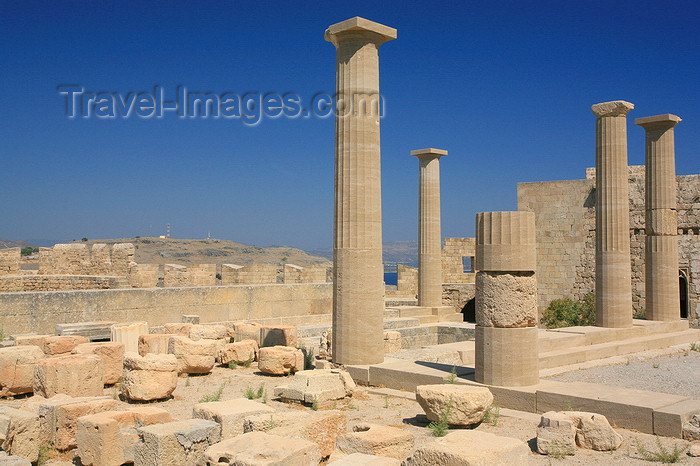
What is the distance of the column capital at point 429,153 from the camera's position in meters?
19.3

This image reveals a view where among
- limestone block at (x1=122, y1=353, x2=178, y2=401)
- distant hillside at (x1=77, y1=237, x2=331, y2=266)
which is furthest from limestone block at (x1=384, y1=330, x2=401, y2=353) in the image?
distant hillside at (x1=77, y1=237, x2=331, y2=266)

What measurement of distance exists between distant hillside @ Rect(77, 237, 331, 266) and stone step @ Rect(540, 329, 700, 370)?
2988cm

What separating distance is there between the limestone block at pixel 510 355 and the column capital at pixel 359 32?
5.05 meters

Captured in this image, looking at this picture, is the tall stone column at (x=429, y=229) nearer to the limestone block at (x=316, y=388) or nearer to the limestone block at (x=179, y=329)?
the limestone block at (x=179, y=329)

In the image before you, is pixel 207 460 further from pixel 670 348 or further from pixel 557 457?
pixel 670 348

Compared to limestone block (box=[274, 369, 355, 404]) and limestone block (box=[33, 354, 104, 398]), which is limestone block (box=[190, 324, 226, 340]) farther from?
limestone block (box=[274, 369, 355, 404])

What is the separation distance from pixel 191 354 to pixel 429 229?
1092cm

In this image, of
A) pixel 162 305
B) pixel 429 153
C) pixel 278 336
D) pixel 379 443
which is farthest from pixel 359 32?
pixel 429 153

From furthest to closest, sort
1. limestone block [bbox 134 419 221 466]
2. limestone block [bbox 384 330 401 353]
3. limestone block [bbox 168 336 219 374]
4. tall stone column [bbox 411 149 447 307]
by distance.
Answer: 1. tall stone column [bbox 411 149 447 307]
2. limestone block [bbox 384 330 401 353]
3. limestone block [bbox 168 336 219 374]
4. limestone block [bbox 134 419 221 466]

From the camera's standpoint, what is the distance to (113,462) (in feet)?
18.9

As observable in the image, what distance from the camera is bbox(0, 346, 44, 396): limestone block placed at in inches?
336

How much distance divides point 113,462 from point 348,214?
5.32m

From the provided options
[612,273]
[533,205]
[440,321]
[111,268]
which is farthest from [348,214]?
[533,205]

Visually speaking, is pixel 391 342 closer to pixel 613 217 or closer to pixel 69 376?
pixel 613 217
